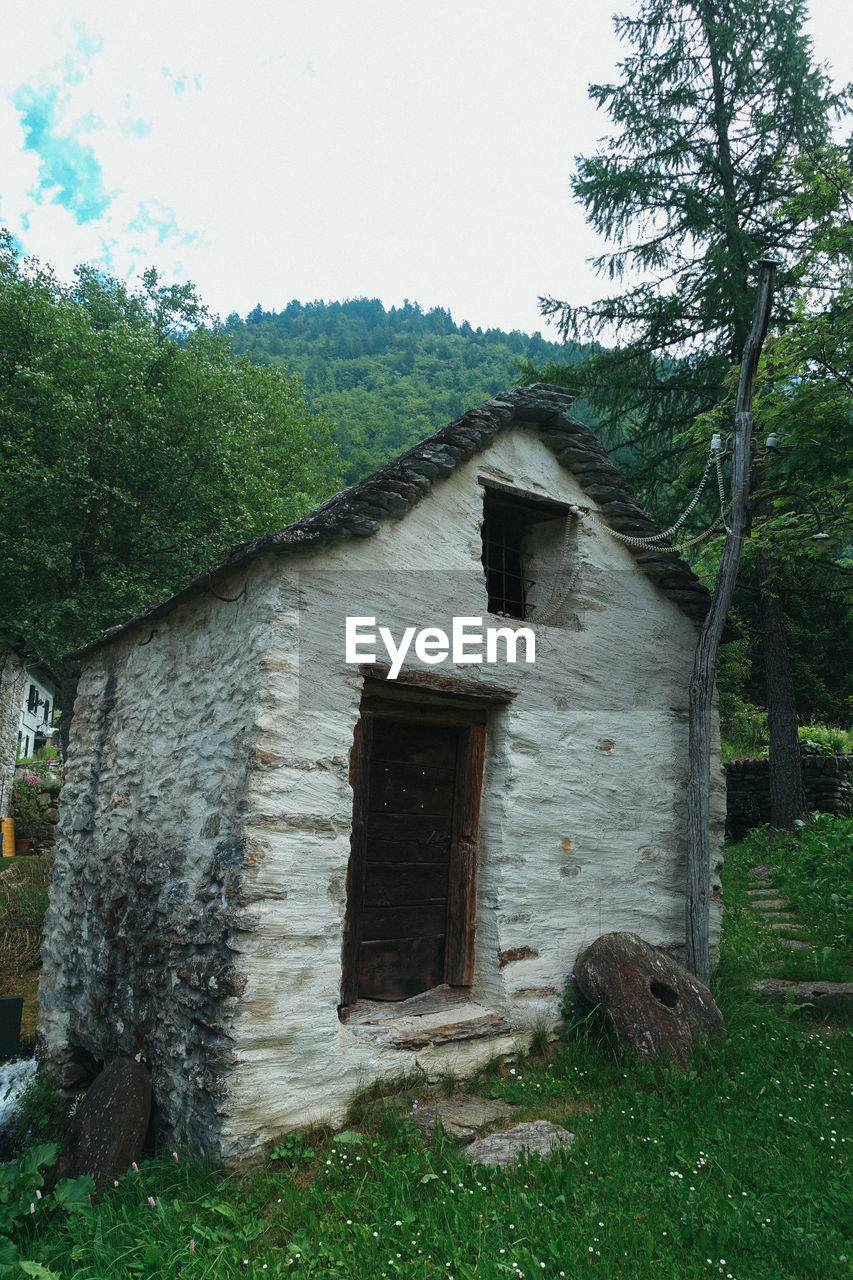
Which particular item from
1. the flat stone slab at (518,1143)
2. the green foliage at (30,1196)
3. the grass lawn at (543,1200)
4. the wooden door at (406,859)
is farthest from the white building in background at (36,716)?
the flat stone slab at (518,1143)

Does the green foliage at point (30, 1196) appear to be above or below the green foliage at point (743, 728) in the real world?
below

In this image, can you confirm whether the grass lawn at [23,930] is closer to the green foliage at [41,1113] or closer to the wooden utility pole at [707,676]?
the green foliage at [41,1113]

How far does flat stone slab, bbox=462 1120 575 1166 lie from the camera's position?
11.9 feet

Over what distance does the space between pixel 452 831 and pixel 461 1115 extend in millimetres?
1619

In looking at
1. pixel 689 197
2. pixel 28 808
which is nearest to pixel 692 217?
pixel 689 197

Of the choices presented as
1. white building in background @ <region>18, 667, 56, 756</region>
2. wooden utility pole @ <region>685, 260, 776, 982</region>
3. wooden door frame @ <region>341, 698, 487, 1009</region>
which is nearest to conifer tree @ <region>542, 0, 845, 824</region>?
wooden utility pole @ <region>685, 260, 776, 982</region>

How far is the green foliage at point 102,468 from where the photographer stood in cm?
1162

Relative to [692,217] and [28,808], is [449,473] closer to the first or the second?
[692,217]

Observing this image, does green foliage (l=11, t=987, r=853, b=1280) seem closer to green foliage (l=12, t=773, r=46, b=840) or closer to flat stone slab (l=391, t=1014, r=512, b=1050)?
flat stone slab (l=391, t=1014, r=512, b=1050)

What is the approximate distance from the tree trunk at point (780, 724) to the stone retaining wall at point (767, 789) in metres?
0.47

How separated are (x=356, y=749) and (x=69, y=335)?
1066 cm

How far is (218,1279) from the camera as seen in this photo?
2.83 m

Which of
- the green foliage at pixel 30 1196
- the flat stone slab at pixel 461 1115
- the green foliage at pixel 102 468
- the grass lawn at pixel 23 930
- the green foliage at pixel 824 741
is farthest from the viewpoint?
the green foliage at pixel 824 741

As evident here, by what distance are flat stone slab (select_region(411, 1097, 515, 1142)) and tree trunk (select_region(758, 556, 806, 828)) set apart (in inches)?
306
